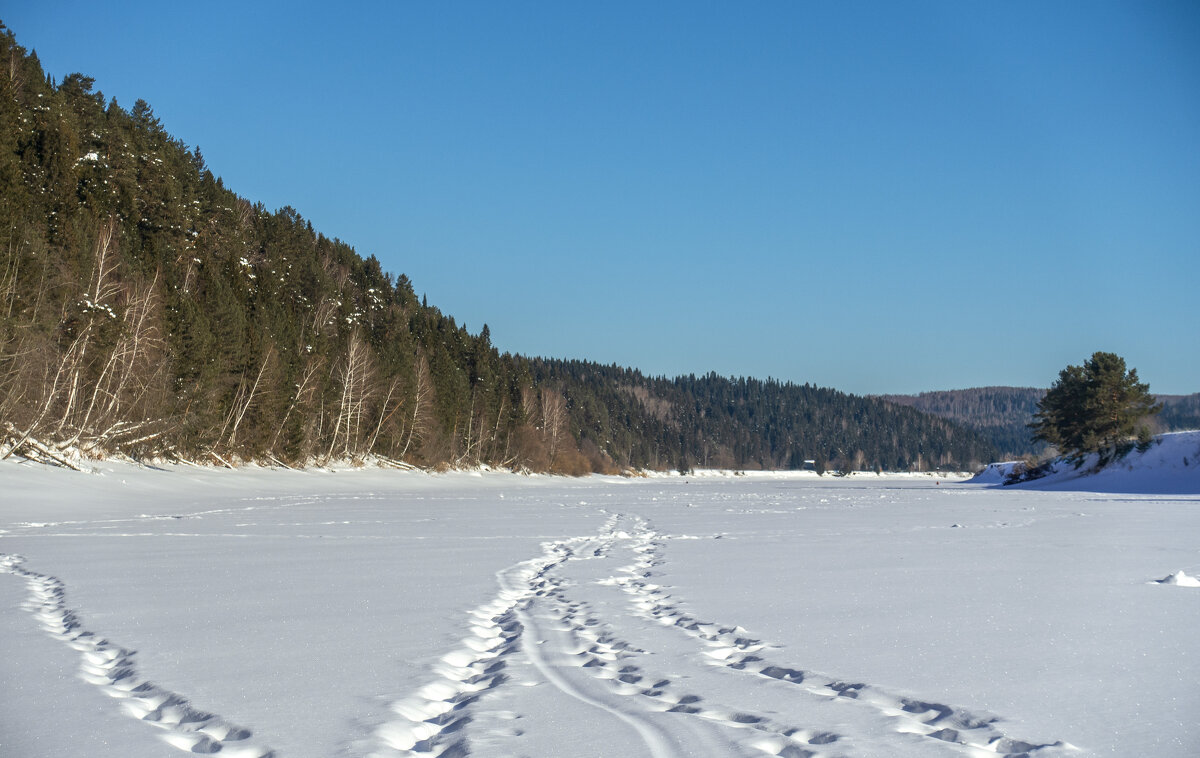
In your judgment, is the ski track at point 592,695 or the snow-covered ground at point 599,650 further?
the snow-covered ground at point 599,650

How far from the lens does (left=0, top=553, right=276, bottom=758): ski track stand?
10.7ft

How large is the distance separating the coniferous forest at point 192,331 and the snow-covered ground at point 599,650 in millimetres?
20281

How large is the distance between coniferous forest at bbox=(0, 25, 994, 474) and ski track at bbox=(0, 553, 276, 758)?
2137cm

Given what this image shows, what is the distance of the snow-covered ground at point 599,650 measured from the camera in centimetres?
336

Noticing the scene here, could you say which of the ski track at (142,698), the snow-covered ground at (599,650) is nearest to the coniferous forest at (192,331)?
the snow-covered ground at (599,650)

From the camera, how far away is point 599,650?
4895 mm

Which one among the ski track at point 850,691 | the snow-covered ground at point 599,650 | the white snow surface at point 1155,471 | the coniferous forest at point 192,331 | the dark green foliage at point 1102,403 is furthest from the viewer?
the dark green foliage at point 1102,403

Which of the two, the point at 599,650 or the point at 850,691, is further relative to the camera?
the point at 599,650

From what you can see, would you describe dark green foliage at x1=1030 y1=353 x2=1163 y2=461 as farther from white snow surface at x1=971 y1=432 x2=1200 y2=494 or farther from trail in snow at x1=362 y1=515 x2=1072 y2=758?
trail in snow at x1=362 y1=515 x2=1072 y2=758

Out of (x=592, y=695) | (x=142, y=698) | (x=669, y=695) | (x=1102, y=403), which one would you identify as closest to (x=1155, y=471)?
(x=1102, y=403)

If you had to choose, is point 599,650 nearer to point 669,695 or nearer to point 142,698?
point 669,695

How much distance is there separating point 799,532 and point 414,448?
159 feet

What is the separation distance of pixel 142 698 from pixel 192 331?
35684 mm

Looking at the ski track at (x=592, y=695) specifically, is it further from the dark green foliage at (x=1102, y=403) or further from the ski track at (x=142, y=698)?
the dark green foliage at (x=1102, y=403)
